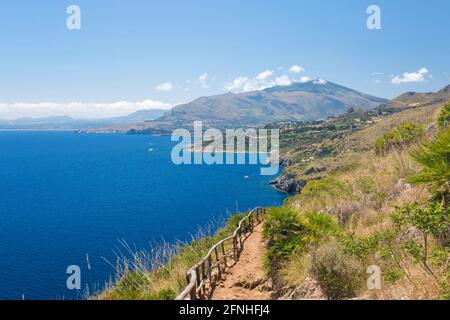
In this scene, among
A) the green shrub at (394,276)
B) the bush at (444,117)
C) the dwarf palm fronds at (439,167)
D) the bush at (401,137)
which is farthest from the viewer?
the bush at (401,137)

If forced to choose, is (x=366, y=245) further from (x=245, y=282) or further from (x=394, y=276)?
(x=245, y=282)

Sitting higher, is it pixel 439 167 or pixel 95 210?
pixel 439 167

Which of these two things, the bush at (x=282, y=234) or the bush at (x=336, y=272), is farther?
the bush at (x=282, y=234)

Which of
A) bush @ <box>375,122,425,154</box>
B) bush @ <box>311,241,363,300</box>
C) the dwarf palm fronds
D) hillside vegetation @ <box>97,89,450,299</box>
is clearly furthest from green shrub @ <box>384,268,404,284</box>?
bush @ <box>375,122,425,154</box>

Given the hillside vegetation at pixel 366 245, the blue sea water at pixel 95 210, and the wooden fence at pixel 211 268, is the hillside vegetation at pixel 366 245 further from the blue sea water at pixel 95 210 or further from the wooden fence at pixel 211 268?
the blue sea water at pixel 95 210

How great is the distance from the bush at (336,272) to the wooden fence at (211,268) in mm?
2683

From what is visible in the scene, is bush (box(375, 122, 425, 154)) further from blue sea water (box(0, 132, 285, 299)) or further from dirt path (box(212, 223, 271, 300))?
dirt path (box(212, 223, 271, 300))

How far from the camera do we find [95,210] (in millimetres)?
74500

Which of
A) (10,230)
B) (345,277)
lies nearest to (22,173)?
(10,230)

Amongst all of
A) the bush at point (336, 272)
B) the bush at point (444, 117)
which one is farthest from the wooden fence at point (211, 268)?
the bush at point (444, 117)

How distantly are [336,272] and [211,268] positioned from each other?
11.6 feet

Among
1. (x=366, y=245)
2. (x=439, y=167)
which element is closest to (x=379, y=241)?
(x=366, y=245)

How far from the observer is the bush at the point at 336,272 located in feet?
25.0
